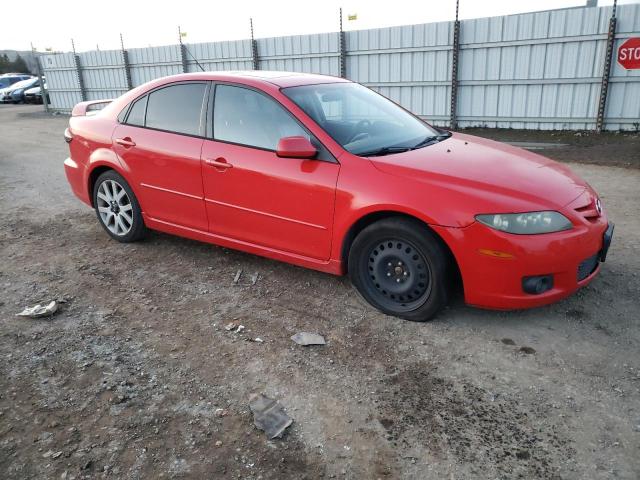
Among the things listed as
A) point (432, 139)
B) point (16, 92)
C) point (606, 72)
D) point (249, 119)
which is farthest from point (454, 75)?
point (16, 92)

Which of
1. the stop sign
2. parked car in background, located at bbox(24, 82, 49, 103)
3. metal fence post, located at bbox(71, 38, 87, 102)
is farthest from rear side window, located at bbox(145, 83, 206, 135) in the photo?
parked car in background, located at bbox(24, 82, 49, 103)

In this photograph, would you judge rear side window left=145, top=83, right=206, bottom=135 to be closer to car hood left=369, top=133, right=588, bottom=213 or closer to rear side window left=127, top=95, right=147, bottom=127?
rear side window left=127, top=95, right=147, bottom=127

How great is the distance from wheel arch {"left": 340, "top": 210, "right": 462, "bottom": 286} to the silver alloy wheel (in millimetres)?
2355


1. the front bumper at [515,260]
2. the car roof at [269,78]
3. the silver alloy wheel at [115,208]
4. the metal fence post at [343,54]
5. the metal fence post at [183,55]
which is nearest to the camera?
the front bumper at [515,260]

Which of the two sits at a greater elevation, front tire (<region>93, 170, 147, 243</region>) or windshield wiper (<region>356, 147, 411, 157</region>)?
windshield wiper (<region>356, 147, 411, 157</region>)

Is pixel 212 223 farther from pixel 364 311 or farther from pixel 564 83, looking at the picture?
pixel 564 83

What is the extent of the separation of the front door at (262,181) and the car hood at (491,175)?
1.69ft

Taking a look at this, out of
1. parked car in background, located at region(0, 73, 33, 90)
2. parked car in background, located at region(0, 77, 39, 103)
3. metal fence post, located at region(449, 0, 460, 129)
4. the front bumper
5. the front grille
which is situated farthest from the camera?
parked car in background, located at region(0, 73, 33, 90)

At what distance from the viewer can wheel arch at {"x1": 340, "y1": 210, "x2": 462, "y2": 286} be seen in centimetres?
331

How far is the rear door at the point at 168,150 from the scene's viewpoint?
168 inches

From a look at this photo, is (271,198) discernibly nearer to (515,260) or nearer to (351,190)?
(351,190)

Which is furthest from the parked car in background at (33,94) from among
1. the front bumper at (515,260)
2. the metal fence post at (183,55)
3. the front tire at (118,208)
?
the front bumper at (515,260)

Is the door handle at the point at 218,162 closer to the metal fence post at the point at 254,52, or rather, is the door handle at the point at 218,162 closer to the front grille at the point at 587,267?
the front grille at the point at 587,267

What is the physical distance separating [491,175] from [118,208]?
351 cm
